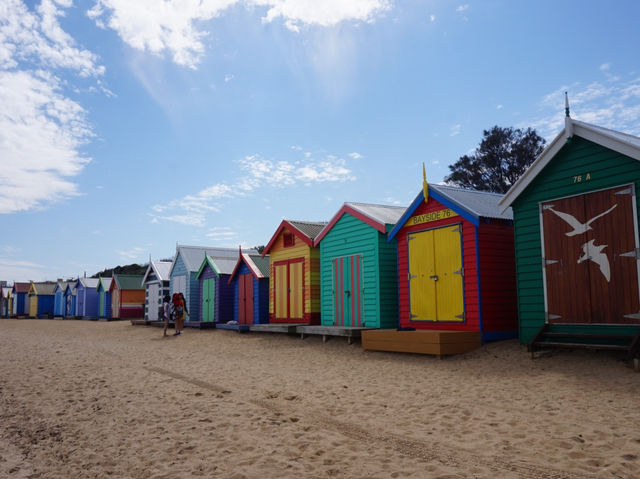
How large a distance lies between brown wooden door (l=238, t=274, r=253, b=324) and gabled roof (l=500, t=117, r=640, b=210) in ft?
43.1

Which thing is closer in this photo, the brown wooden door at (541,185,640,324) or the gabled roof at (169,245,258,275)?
the brown wooden door at (541,185,640,324)

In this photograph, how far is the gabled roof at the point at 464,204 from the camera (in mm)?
12266

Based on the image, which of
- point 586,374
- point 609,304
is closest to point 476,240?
point 609,304

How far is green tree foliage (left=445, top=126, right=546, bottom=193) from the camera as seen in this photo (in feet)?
121

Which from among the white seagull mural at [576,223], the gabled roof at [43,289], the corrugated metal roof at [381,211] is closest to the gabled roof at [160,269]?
the corrugated metal roof at [381,211]

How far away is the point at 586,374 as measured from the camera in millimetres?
8453

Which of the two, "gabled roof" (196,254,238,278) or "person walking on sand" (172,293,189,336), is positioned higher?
"gabled roof" (196,254,238,278)

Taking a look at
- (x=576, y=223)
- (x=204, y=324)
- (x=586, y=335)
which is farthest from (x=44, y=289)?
(x=586, y=335)

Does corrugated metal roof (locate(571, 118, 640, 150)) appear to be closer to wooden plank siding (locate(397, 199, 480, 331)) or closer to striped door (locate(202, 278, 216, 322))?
wooden plank siding (locate(397, 199, 480, 331))

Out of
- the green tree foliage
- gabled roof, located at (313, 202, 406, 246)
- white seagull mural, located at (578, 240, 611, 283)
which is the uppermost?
the green tree foliage

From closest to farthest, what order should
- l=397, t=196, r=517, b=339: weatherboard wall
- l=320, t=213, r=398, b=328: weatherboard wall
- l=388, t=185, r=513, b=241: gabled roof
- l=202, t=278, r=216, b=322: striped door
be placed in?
l=397, t=196, r=517, b=339: weatherboard wall < l=388, t=185, r=513, b=241: gabled roof < l=320, t=213, r=398, b=328: weatherboard wall < l=202, t=278, r=216, b=322: striped door

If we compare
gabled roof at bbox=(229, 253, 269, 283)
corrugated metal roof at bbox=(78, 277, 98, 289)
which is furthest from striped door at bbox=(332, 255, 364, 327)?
corrugated metal roof at bbox=(78, 277, 98, 289)

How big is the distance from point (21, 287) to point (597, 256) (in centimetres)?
6329

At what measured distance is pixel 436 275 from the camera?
1298cm
